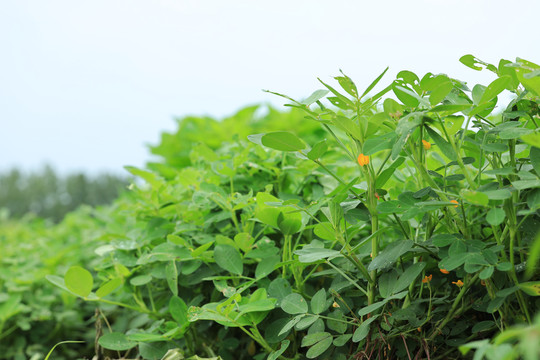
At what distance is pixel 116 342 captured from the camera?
852 millimetres

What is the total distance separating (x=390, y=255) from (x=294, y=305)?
0.18 metres

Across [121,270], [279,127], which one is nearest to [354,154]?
[121,270]

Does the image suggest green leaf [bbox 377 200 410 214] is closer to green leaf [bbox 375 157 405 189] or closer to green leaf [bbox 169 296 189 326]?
green leaf [bbox 375 157 405 189]

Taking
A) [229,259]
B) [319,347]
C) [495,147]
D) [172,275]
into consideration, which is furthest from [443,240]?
[172,275]

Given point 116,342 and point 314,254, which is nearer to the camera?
point 314,254

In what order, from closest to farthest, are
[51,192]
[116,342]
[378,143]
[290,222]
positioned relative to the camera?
1. [378,143]
2. [290,222]
3. [116,342]
4. [51,192]

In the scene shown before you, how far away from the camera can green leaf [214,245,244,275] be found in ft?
2.61

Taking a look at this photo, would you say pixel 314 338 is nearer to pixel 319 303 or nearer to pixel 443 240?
pixel 319 303

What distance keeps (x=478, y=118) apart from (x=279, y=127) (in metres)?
1.28

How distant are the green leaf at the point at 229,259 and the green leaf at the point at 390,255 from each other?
0.92 ft

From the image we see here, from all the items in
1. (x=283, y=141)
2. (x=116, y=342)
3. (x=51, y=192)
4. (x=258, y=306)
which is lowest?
(x=51, y=192)

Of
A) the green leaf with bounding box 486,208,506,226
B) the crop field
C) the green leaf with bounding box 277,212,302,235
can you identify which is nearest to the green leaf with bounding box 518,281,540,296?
the crop field

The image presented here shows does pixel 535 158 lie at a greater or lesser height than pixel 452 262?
greater

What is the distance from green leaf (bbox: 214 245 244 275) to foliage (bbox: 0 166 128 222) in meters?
5.16
